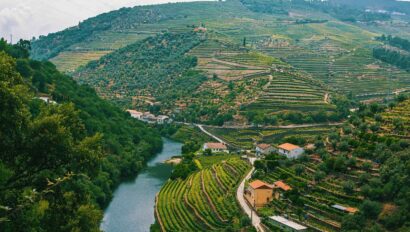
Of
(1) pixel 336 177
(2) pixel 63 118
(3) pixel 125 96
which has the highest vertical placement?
(2) pixel 63 118

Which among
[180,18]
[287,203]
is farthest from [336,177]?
[180,18]

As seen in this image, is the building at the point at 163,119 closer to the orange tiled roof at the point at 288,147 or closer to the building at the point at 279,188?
the orange tiled roof at the point at 288,147

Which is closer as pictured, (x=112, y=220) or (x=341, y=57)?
(x=112, y=220)

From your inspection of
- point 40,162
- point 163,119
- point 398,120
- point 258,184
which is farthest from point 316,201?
point 163,119

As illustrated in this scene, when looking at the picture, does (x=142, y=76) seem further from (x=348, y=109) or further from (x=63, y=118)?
(x=63, y=118)

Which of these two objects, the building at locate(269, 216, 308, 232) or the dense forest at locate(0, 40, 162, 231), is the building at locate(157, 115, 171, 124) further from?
the dense forest at locate(0, 40, 162, 231)

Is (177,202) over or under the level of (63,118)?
under

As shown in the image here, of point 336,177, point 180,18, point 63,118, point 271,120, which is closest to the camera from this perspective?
point 63,118

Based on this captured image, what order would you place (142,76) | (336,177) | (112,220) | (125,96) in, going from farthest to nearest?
(142,76) < (125,96) < (112,220) < (336,177)
